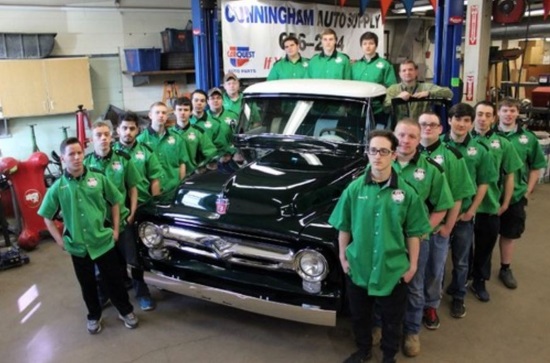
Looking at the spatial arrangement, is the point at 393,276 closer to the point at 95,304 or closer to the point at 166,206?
the point at 166,206

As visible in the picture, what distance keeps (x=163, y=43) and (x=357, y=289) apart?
24.0 feet

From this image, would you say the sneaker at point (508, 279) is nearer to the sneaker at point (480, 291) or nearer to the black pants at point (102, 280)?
the sneaker at point (480, 291)

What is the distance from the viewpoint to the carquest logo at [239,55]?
7.31 metres

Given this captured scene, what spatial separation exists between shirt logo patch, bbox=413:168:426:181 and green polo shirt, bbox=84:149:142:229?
6.79 ft

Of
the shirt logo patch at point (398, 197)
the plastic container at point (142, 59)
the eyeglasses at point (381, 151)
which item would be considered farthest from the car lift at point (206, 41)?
the shirt logo patch at point (398, 197)

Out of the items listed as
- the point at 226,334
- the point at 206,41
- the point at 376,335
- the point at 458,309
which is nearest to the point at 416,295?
the point at 376,335

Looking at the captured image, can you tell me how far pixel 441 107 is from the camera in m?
4.80

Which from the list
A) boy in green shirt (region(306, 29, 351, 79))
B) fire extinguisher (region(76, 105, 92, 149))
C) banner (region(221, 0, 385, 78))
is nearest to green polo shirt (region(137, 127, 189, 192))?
boy in green shirt (region(306, 29, 351, 79))

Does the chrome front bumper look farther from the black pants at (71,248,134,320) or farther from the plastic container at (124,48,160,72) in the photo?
the plastic container at (124,48,160,72)

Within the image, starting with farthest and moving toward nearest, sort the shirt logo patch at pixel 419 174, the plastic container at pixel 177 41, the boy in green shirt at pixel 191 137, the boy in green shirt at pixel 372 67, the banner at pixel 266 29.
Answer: the plastic container at pixel 177 41 → the banner at pixel 266 29 → the boy in green shirt at pixel 372 67 → the boy in green shirt at pixel 191 137 → the shirt logo patch at pixel 419 174

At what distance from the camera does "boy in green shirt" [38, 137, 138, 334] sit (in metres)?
3.27

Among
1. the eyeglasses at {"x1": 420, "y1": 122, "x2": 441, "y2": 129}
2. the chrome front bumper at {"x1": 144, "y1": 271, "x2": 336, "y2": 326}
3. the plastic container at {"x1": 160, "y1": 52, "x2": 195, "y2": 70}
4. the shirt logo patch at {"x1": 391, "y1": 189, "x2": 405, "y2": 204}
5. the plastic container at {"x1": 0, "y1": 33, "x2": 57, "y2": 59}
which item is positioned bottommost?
the chrome front bumper at {"x1": 144, "y1": 271, "x2": 336, "y2": 326}

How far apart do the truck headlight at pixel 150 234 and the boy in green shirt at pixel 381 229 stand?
135 centimetres

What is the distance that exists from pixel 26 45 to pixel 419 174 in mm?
6790
